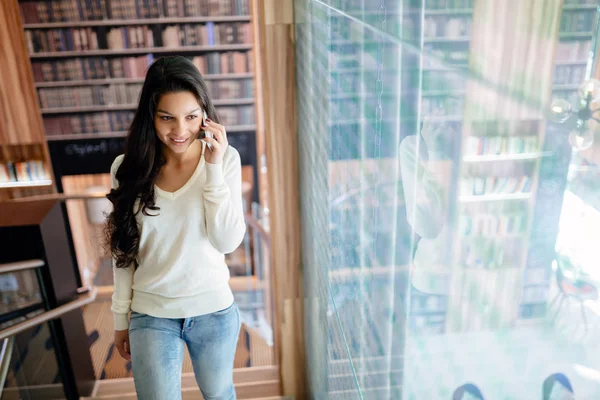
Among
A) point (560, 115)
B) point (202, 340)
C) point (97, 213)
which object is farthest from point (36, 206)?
point (97, 213)

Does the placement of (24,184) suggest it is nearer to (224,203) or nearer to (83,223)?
(83,223)

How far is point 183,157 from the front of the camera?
5.04 ft

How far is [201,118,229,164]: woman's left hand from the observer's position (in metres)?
1.41

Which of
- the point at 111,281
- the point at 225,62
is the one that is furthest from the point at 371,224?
the point at 225,62

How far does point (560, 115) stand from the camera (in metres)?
0.30

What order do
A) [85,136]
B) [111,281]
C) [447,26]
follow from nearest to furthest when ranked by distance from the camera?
[447,26] → [111,281] → [85,136]

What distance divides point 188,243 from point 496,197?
1.20m

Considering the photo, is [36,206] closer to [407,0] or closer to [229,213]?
[229,213]

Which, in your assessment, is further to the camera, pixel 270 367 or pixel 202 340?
pixel 270 367

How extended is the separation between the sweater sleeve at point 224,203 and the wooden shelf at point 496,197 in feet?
3.43

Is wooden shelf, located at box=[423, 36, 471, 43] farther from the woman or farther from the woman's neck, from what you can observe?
the woman's neck

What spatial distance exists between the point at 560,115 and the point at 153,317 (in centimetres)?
138

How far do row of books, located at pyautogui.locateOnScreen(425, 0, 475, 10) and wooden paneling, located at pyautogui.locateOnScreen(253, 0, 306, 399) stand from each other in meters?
1.48

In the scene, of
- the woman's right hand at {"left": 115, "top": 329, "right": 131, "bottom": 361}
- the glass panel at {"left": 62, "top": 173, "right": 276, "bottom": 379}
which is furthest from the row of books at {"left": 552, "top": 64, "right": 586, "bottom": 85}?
the glass panel at {"left": 62, "top": 173, "right": 276, "bottom": 379}
